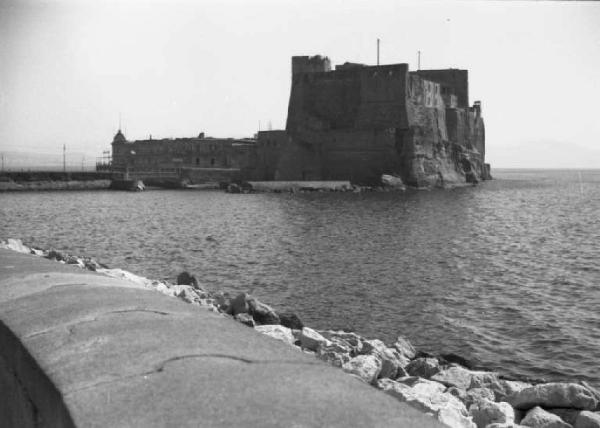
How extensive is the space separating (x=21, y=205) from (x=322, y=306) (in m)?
42.1

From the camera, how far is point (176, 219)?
3866 cm

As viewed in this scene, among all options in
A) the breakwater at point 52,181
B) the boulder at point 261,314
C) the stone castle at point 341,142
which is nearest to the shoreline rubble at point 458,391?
the boulder at point 261,314

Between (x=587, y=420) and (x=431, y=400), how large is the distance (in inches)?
47.6

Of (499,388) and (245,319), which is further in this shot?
(245,319)

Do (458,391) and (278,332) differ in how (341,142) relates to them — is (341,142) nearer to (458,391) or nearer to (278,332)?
(278,332)

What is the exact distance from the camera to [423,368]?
26.1 ft

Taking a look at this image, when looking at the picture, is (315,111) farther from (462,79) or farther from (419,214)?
(419,214)

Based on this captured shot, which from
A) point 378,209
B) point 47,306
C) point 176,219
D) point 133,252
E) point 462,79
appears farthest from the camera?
point 462,79

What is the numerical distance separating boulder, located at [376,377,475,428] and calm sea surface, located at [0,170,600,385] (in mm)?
4295

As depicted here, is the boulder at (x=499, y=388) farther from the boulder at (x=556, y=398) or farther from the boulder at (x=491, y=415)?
the boulder at (x=491, y=415)

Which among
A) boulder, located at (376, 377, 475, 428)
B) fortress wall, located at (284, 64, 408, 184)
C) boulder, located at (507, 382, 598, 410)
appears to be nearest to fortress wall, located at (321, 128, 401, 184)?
fortress wall, located at (284, 64, 408, 184)

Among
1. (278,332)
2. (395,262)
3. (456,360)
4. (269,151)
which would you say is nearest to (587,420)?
(278,332)

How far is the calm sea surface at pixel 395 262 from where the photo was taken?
40.5ft

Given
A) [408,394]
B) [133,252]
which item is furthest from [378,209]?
[408,394]
